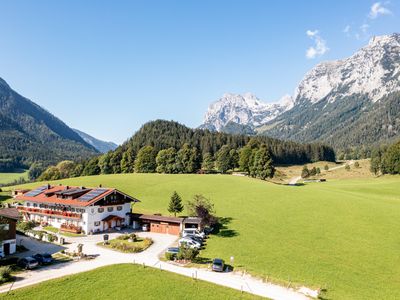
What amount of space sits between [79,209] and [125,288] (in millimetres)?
35859

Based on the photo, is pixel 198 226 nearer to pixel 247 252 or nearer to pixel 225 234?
pixel 225 234

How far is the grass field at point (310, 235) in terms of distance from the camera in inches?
1601

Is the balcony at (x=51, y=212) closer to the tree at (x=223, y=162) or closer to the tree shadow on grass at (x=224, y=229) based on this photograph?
the tree shadow on grass at (x=224, y=229)

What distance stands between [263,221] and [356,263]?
68.5ft

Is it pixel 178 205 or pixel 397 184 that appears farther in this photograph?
pixel 397 184

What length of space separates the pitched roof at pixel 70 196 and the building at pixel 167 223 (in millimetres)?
8585

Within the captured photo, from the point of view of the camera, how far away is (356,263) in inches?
1785

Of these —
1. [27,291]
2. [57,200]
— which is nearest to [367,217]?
[27,291]

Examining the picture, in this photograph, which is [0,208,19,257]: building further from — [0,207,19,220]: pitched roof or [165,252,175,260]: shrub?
[165,252,175,260]: shrub

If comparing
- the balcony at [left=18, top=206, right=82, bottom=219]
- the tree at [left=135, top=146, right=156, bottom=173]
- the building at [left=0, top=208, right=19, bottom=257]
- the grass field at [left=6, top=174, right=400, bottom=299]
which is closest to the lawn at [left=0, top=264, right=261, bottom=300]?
the grass field at [left=6, top=174, right=400, bottom=299]

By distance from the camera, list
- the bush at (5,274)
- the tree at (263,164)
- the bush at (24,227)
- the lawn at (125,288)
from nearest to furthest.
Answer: the lawn at (125,288) → the bush at (5,274) → the bush at (24,227) → the tree at (263,164)

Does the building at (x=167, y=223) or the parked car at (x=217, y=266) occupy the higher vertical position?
the building at (x=167, y=223)

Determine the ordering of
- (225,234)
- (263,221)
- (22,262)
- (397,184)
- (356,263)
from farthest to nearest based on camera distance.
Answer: (397,184), (263,221), (225,234), (356,263), (22,262)

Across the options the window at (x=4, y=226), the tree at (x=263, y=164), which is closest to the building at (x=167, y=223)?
the window at (x=4, y=226)
